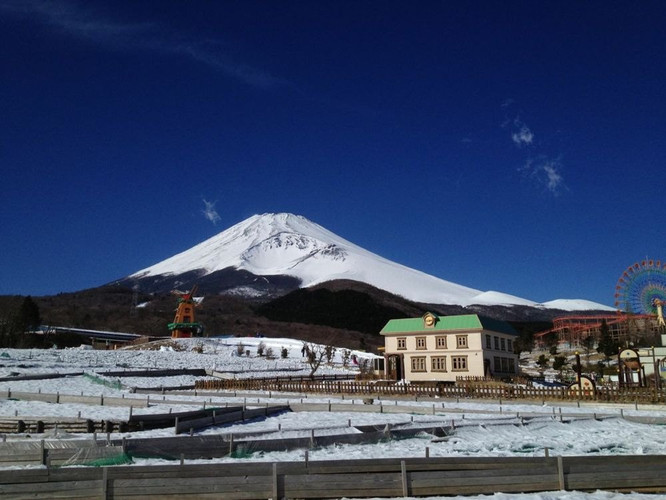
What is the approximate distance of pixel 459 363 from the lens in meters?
47.7

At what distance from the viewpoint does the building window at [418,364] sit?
163 feet

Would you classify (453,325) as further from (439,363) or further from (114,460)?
(114,460)

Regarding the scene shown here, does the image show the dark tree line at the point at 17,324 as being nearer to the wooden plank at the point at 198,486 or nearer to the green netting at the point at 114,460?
the green netting at the point at 114,460

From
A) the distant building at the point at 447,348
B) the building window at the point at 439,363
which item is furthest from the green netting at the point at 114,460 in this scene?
the building window at the point at 439,363

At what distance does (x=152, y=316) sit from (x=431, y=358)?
10760 cm

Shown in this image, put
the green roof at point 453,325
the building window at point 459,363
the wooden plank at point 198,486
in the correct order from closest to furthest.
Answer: the wooden plank at point 198,486 < the building window at point 459,363 < the green roof at point 453,325

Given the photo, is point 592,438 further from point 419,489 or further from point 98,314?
point 98,314

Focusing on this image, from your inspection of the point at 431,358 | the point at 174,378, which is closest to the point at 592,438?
the point at 431,358

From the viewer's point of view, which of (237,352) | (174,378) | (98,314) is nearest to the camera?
(174,378)

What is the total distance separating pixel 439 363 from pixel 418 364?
2.00m

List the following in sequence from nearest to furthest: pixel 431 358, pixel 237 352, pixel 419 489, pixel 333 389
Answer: pixel 419 489
pixel 333 389
pixel 431 358
pixel 237 352

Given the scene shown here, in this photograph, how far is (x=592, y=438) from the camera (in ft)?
67.1

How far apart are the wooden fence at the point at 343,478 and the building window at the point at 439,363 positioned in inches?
1442

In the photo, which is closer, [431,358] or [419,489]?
[419,489]
